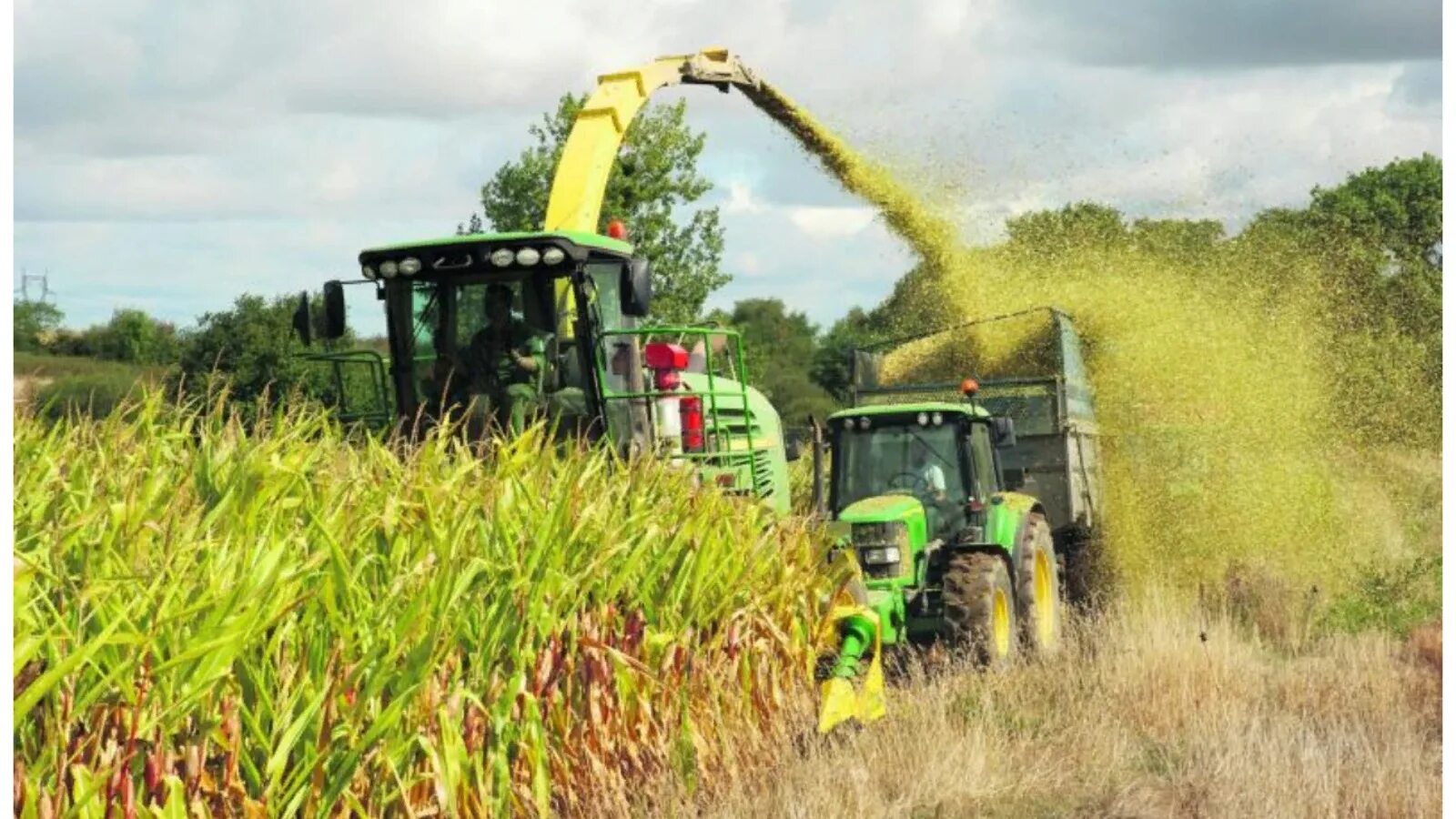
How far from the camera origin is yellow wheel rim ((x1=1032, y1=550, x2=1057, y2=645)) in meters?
10.1

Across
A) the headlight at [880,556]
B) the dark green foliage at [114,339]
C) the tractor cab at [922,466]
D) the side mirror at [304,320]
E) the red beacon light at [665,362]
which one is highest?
the dark green foliage at [114,339]

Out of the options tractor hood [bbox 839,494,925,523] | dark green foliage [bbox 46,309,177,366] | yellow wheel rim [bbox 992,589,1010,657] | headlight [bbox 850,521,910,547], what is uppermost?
dark green foliage [bbox 46,309,177,366]

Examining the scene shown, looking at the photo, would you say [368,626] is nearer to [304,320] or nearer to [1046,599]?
[304,320]

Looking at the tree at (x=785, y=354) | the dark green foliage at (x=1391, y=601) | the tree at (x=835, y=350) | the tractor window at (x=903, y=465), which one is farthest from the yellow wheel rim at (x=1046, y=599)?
the tree at (x=835, y=350)

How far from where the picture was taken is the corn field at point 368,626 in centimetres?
404

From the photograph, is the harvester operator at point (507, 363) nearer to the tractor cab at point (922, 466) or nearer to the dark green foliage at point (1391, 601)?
the tractor cab at point (922, 466)

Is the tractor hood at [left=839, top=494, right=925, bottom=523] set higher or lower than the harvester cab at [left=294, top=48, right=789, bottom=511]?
lower

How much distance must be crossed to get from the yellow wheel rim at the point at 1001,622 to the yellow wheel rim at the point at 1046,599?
94cm

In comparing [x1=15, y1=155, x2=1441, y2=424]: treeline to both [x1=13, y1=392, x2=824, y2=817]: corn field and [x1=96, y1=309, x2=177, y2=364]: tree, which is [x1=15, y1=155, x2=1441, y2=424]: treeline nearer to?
[x1=96, y1=309, x2=177, y2=364]: tree

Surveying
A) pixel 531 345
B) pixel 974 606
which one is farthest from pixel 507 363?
pixel 974 606

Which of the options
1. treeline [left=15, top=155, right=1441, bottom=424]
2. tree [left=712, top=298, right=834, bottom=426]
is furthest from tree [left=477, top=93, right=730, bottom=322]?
tree [left=712, top=298, right=834, bottom=426]

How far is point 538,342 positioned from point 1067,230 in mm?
6335

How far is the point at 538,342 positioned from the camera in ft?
28.8

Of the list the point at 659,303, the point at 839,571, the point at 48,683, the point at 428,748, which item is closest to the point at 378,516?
the point at 428,748
